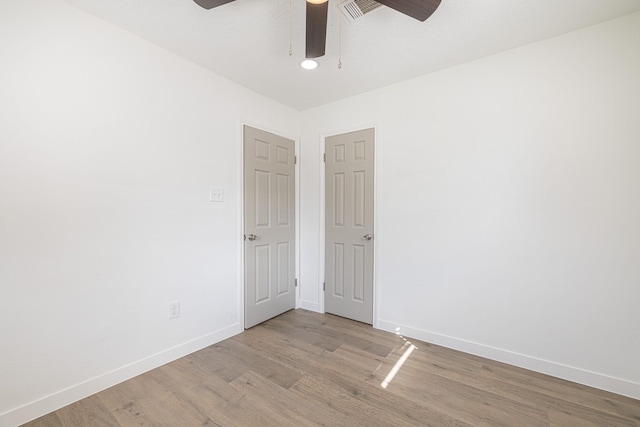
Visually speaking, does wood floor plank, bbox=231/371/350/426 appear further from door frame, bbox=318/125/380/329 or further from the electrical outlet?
door frame, bbox=318/125/380/329

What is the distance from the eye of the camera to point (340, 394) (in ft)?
5.87


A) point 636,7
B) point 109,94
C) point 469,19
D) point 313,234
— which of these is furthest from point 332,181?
point 636,7

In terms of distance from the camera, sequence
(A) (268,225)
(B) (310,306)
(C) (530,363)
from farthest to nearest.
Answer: (B) (310,306), (A) (268,225), (C) (530,363)

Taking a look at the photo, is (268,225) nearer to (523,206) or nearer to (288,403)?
(288,403)

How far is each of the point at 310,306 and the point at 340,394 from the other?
156cm

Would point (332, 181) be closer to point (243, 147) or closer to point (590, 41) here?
point (243, 147)

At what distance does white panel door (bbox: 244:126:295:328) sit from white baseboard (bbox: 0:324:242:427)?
564 millimetres

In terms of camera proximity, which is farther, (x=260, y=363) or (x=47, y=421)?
(x=260, y=363)

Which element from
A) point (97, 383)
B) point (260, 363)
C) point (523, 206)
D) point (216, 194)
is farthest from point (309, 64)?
point (97, 383)

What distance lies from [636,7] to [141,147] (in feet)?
11.2

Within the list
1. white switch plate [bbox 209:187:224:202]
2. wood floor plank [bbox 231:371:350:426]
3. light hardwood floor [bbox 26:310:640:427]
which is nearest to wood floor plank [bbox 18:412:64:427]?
light hardwood floor [bbox 26:310:640:427]

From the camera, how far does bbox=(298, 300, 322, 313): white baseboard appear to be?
326cm

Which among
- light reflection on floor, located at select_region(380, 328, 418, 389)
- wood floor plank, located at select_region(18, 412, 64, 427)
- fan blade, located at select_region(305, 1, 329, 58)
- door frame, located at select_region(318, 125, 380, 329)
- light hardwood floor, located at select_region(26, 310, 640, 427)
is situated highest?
fan blade, located at select_region(305, 1, 329, 58)

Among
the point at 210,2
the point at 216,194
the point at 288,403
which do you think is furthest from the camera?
the point at 216,194
